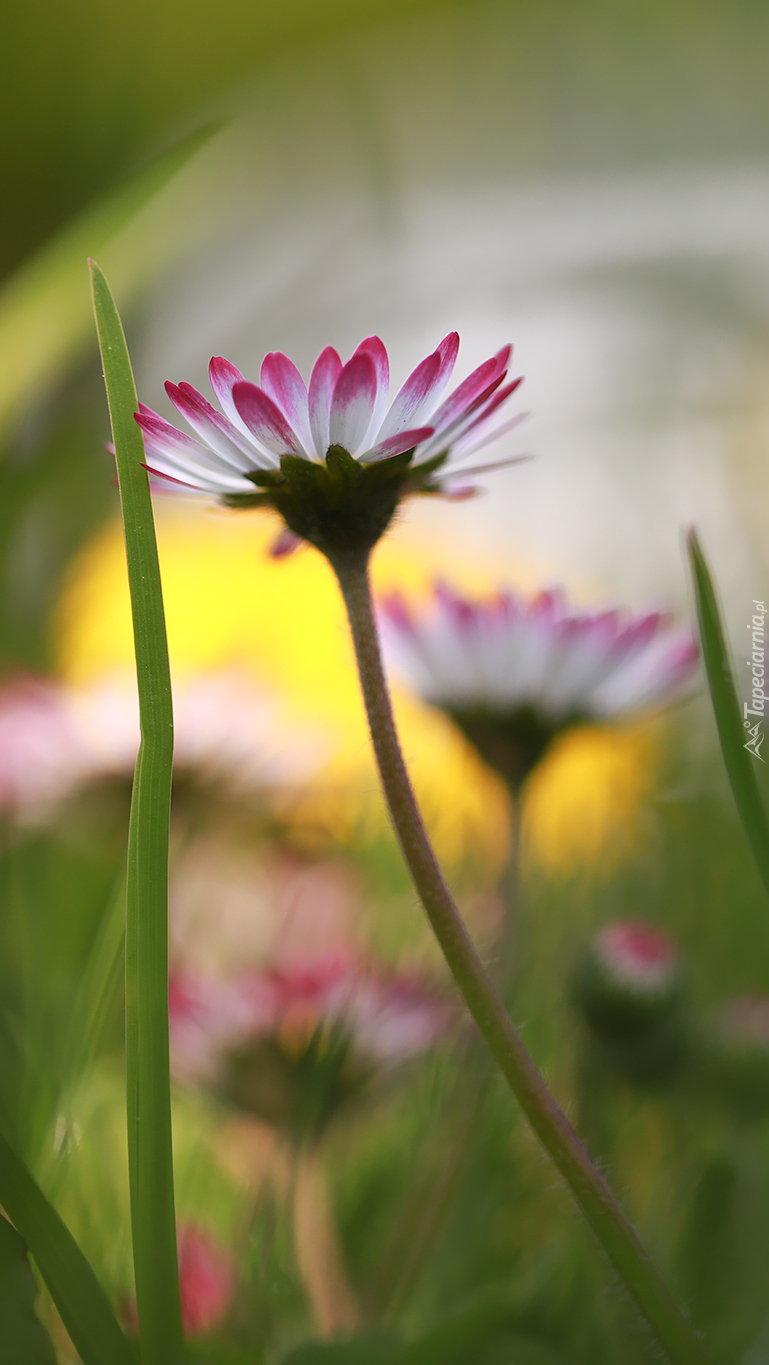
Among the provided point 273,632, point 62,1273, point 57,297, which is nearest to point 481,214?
point 273,632

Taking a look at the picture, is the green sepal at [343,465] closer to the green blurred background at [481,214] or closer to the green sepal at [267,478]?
the green sepal at [267,478]

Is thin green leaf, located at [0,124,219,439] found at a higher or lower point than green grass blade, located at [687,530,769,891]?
higher

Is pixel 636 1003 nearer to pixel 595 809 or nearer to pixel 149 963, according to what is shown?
pixel 149 963

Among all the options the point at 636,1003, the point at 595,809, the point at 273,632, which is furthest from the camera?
the point at 273,632

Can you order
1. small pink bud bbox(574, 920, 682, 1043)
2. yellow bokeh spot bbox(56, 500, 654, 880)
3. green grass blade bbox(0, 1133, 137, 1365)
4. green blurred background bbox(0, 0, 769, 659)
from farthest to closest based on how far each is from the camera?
1. green blurred background bbox(0, 0, 769, 659)
2. yellow bokeh spot bbox(56, 500, 654, 880)
3. small pink bud bbox(574, 920, 682, 1043)
4. green grass blade bbox(0, 1133, 137, 1365)

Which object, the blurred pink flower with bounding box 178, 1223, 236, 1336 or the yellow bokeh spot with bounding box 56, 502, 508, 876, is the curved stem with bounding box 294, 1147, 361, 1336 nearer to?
the blurred pink flower with bounding box 178, 1223, 236, 1336

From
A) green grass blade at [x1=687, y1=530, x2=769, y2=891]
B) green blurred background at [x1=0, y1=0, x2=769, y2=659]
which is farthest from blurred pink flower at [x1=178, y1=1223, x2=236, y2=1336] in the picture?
green blurred background at [x1=0, y1=0, x2=769, y2=659]
